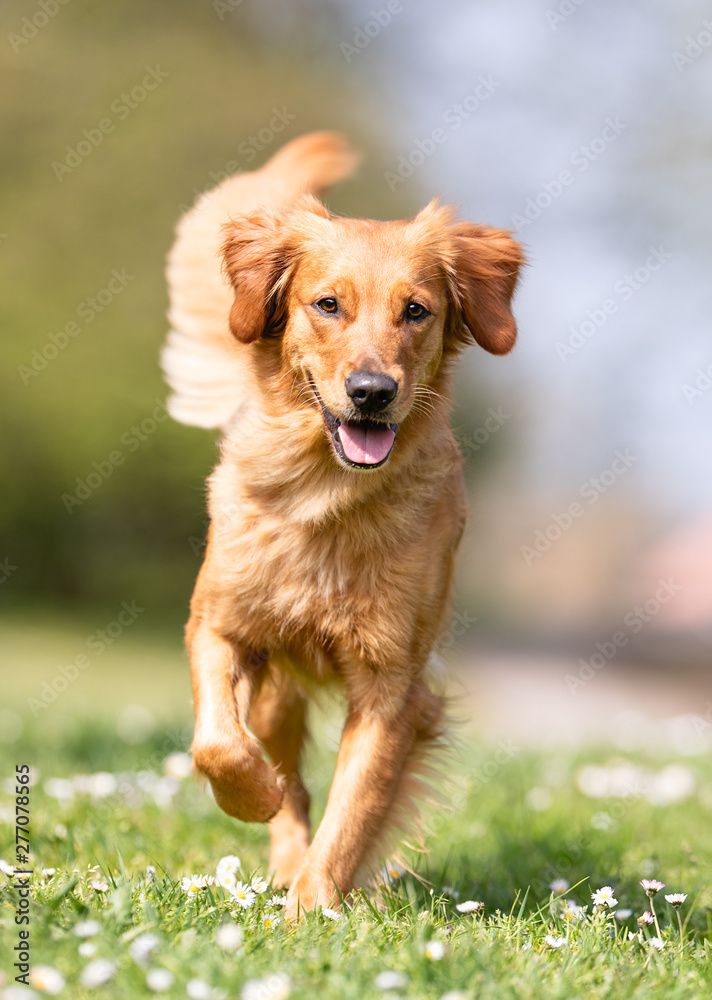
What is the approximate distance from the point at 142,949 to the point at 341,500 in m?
1.67

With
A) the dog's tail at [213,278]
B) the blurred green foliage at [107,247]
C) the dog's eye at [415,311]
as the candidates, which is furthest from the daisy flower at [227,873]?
the blurred green foliage at [107,247]

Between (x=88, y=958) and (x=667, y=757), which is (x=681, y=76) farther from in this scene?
(x=88, y=958)

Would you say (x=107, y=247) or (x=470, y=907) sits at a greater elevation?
(x=107, y=247)

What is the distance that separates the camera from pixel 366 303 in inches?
134

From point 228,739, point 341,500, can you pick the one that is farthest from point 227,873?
point 341,500

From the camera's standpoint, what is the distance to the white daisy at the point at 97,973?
6.66 ft

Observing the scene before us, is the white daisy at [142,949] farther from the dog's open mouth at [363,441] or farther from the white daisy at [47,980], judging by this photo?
the dog's open mouth at [363,441]

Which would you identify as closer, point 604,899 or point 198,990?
point 198,990

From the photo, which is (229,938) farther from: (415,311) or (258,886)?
(415,311)

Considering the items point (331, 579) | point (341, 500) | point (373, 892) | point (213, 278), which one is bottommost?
point (373, 892)

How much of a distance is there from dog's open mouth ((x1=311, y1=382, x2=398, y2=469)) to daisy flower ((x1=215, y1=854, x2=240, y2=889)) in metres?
1.30

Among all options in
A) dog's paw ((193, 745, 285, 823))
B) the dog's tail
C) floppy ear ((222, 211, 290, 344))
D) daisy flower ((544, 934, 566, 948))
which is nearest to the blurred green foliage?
the dog's tail

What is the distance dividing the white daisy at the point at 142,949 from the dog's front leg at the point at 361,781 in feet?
3.00

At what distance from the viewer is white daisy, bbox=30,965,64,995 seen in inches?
78.7
